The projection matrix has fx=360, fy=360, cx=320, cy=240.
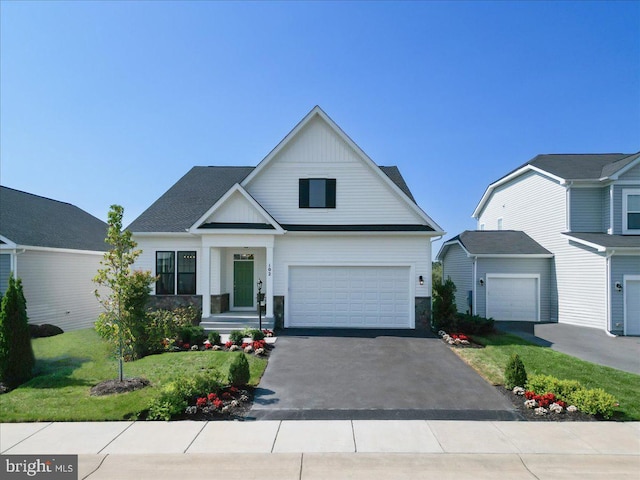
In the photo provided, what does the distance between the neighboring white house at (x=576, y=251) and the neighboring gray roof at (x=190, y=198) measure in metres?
6.86

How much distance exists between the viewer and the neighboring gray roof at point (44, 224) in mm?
17156

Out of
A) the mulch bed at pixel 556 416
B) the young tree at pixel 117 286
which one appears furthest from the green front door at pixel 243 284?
the mulch bed at pixel 556 416

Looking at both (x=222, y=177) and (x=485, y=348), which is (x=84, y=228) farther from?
(x=485, y=348)

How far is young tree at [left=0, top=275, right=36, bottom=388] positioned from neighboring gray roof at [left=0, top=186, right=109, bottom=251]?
8.18 meters

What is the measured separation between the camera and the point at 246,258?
16.7 m

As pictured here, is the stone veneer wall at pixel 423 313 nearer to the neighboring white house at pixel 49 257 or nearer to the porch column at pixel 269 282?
the porch column at pixel 269 282

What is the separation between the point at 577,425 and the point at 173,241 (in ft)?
48.7

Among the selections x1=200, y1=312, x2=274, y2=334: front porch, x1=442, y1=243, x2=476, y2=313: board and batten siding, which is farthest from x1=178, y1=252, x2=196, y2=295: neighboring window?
x1=442, y1=243, x2=476, y2=313: board and batten siding

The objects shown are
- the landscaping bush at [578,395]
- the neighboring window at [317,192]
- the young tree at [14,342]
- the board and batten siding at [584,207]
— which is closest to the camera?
the landscaping bush at [578,395]

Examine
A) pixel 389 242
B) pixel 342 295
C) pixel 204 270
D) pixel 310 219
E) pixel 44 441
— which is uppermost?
pixel 310 219

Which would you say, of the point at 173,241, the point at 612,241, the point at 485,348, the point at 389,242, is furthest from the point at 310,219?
the point at 612,241

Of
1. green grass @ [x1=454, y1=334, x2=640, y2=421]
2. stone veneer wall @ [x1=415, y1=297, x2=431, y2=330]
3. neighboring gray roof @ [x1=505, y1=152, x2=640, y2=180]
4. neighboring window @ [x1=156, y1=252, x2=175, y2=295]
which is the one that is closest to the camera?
green grass @ [x1=454, y1=334, x2=640, y2=421]

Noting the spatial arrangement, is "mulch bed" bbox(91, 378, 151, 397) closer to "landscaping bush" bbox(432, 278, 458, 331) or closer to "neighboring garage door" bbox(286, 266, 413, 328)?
"neighboring garage door" bbox(286, 266, 413, 328)

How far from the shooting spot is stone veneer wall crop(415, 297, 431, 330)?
14.9m
